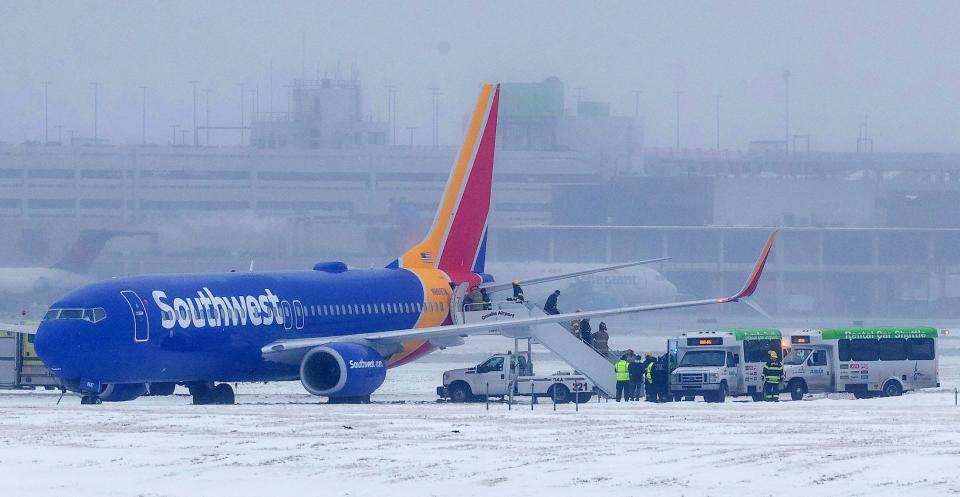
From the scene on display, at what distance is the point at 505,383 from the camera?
45.2 meters

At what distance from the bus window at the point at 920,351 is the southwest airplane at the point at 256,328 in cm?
817

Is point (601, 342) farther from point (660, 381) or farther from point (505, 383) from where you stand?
point (660, 381)

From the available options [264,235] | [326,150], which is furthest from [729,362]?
[326,150]

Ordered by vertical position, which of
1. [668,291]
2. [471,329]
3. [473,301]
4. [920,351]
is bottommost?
[920,351]

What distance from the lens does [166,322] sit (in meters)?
38.7

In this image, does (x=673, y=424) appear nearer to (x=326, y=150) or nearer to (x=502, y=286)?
(x=502, y=286)

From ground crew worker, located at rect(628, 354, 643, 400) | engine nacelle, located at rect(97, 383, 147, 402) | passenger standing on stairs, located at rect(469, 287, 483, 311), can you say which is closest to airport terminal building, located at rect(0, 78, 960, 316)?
passenger standing on stairs, located at rect(469, 287, 483, 311)

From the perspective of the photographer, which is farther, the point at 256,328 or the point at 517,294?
the point at 517,294

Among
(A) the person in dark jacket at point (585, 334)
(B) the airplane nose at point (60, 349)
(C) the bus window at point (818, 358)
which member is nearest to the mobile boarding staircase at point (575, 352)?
(A) the person in dark jacket at point (585, 334)

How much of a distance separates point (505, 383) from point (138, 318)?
11.3 meters

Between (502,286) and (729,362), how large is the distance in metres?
8.09

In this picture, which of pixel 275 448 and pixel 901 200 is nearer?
pixel 275 448

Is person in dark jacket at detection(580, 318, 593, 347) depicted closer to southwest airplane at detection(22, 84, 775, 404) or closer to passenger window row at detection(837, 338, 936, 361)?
southwest airplane at detection(22, 84, 775, 404)

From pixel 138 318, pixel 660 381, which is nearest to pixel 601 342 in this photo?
pixel 660 381
